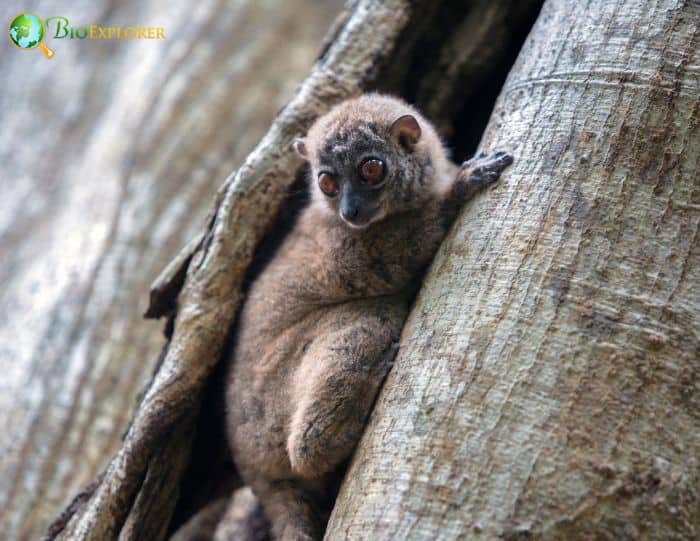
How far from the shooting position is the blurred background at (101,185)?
15.3 ft

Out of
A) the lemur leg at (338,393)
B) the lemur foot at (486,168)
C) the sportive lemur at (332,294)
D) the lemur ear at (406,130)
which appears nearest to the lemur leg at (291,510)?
the sportive lemur at (332,294)

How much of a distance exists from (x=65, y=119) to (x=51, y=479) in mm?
3231

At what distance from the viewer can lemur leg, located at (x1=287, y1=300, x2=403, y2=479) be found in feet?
10.3

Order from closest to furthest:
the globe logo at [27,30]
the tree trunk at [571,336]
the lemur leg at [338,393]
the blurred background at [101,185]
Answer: the tree trunk at [571,336] < the lemur leg at [338,393] < the blurred background at [101,185] < the globe logo at [27,30]

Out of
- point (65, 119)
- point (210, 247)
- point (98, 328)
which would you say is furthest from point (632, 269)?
point (65, 119)

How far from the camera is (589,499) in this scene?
2340 mm

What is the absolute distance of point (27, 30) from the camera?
6098 mm

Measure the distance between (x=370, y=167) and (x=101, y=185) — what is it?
2815mm

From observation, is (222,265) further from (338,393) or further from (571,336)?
(571,336)

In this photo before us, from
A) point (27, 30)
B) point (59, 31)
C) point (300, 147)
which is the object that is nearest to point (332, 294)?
point (300, 147)

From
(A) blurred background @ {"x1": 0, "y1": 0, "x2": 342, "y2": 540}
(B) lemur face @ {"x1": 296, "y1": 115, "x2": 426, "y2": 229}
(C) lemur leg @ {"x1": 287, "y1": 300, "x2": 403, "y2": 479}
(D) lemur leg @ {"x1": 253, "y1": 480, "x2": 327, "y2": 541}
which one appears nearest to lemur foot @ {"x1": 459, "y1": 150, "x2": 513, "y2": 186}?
(B) lemur face @ {"x1": 296, "y1": 115, "x2": 426, "y2": 229}

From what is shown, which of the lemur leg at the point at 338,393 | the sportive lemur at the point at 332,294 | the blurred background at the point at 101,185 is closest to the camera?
the lemur leg at the point at 338,393

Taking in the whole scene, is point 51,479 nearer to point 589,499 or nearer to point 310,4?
point 589,499

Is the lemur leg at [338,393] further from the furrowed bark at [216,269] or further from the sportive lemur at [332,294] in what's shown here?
the furrowed bark at [216,269]
